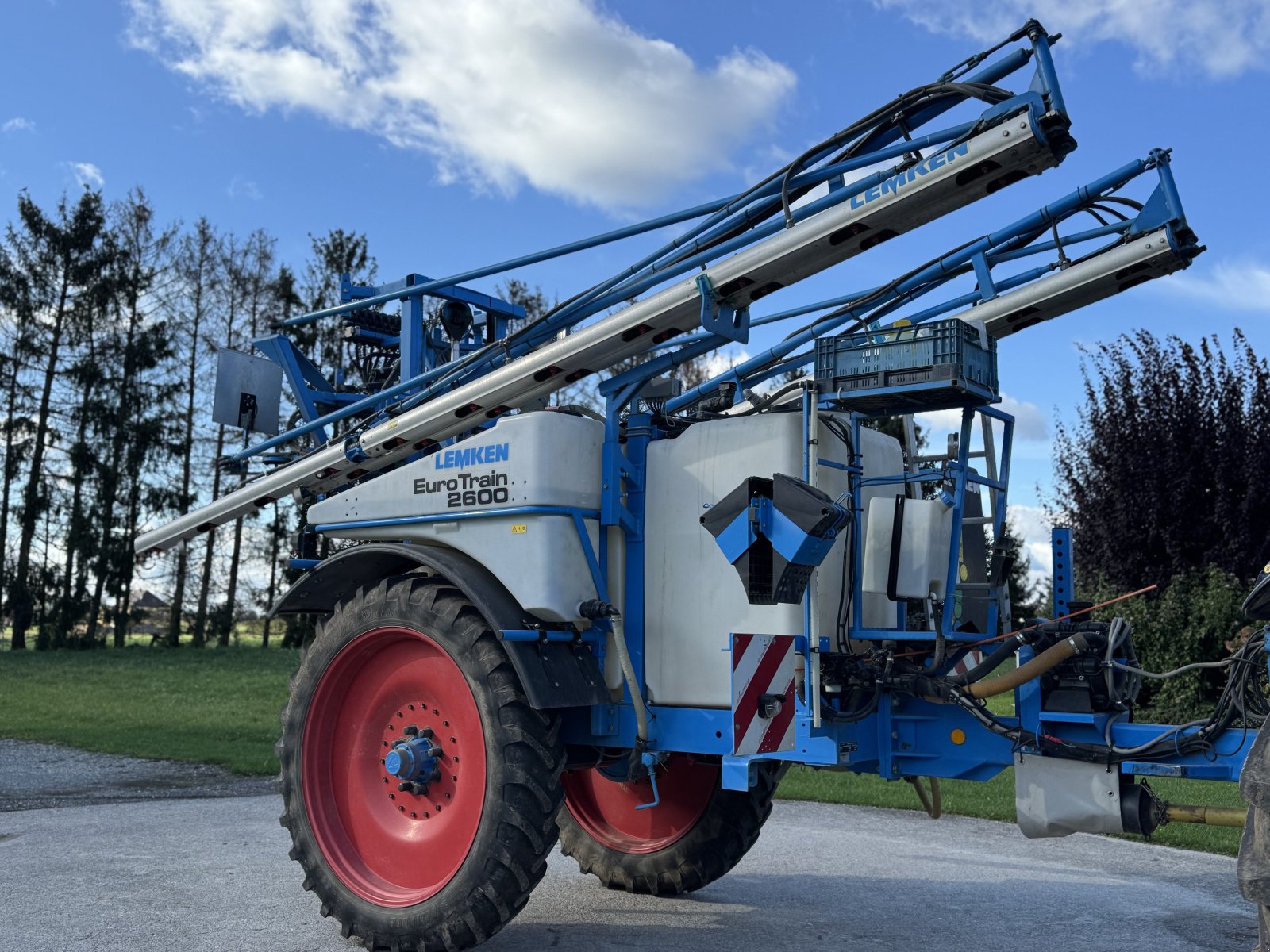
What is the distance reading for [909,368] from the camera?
195 inches

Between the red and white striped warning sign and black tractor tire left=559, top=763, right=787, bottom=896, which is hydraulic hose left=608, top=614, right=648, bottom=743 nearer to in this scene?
the red and white striped warning sign

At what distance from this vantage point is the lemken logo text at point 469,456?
17.7 ft

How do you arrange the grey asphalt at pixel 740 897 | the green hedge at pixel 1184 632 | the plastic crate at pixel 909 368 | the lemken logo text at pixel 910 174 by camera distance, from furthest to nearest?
1. the green hedge at pixel 1184 632
2. the grey asphalt at pixel 740 897
3. the plastic crate at pixel 909 368
4. the lemken logo text at pixel 910 174

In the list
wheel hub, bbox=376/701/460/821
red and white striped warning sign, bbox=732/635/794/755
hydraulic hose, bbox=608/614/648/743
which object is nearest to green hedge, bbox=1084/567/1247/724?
red and white striped warning sign, bbox=732/635/794/755

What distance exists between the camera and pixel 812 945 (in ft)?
18.1

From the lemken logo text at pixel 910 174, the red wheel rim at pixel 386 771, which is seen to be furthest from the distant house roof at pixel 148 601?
the lemken logo text at pixel 910 174

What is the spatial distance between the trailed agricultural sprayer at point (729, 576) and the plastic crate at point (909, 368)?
14 mm

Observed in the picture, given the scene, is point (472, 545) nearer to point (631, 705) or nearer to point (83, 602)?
point (631, 705)

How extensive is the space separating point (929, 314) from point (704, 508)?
1.95 metres

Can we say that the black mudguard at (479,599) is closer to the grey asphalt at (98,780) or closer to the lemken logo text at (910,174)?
the lemken logo text at (910,174)

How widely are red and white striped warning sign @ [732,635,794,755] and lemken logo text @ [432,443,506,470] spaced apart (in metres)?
1.39

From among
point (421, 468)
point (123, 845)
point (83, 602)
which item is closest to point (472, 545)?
point (421, 468)

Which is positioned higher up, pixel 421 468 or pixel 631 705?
pixel 421 468

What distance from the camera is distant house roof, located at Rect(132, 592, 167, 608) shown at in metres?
35.5
